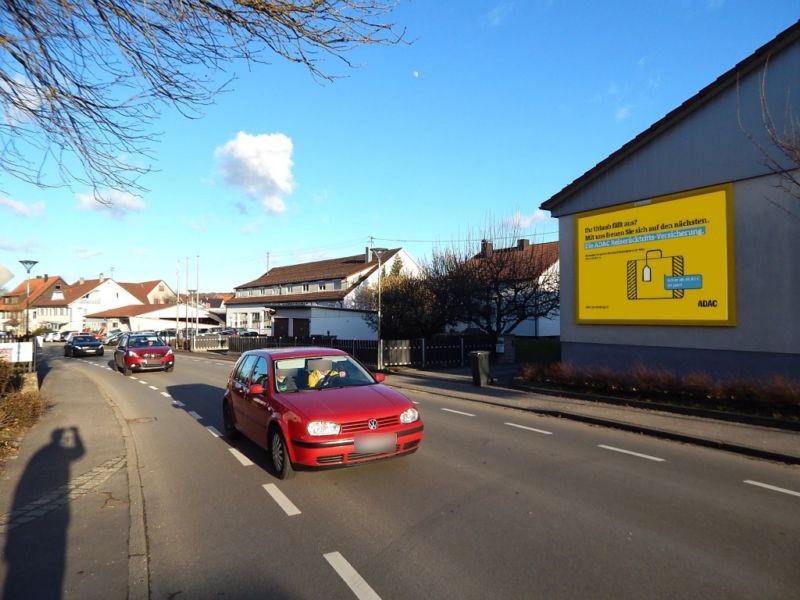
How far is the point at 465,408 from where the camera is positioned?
12.7 meters

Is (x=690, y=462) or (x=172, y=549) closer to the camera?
(x=172, y=549)

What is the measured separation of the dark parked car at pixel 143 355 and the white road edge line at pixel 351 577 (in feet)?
66.9

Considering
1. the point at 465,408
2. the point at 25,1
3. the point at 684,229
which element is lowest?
the point at 465,408

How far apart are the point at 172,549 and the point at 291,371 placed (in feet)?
9.69

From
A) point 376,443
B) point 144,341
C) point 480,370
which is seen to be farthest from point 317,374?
point 144,341

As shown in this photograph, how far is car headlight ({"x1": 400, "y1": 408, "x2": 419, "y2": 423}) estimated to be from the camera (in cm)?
637

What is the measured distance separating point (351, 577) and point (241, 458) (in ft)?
13.9

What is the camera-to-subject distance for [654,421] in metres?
10.5

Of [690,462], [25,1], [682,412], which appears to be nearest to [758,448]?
[690,462]

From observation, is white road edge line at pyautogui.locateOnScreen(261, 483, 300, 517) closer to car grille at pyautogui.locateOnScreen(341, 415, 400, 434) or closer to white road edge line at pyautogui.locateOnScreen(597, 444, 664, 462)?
car grille at pyautogui.locateOnScreen(341, 415, 400, 434)

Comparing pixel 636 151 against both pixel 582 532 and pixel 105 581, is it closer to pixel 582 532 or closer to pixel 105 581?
pixel 582 532

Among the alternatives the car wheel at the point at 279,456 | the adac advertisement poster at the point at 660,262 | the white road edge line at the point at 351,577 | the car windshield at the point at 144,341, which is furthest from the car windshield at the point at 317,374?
the car windshield at the point at 144,341

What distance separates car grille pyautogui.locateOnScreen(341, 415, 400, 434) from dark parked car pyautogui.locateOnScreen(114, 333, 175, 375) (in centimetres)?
1905

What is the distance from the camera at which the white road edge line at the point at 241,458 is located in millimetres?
7466
